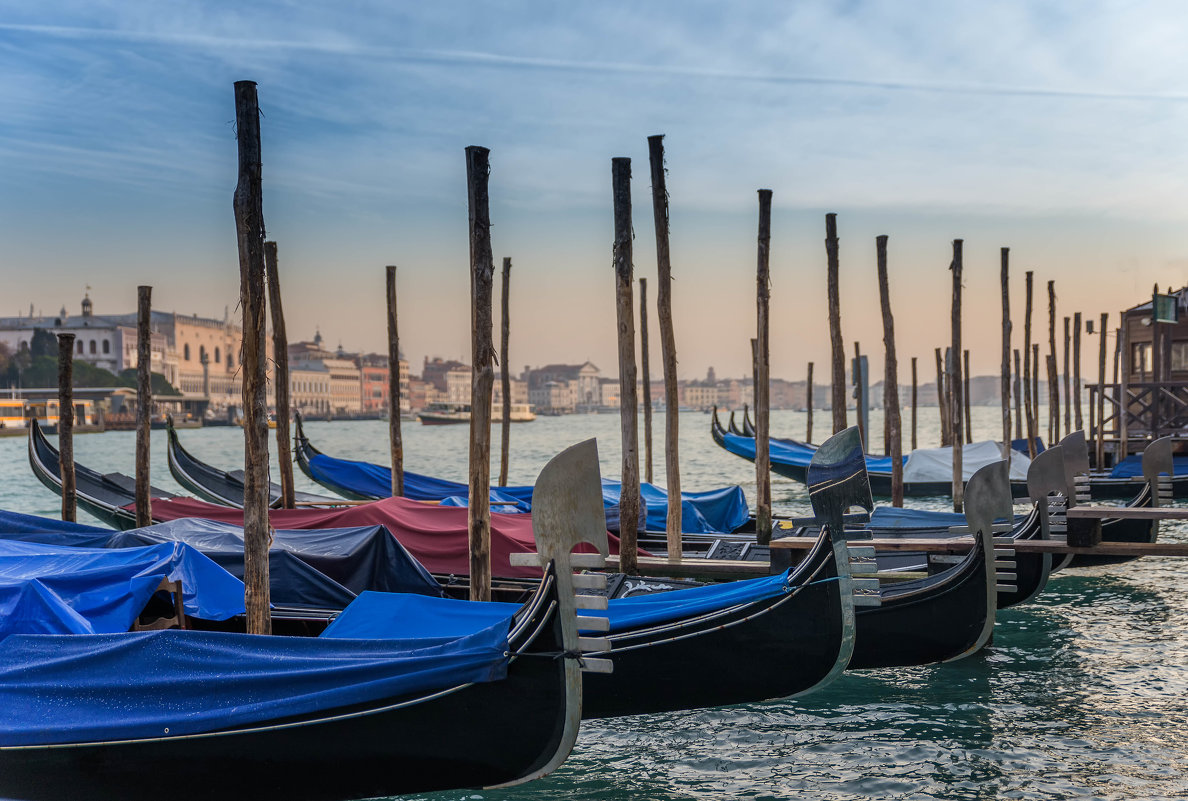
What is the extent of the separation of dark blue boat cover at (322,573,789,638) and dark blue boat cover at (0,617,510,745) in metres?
0.69

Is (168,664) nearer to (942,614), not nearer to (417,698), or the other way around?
(417,698)

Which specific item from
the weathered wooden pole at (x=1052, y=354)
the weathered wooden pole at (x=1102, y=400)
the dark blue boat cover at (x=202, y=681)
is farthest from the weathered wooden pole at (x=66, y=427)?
the weathered wooden pole at (x=1052, y=354)

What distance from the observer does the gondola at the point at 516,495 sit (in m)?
8.31

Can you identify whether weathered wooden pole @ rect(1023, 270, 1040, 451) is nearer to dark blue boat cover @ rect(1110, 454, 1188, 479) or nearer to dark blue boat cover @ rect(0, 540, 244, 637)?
dark blue boat cover @ rect(1110, 454, 1188, 479)

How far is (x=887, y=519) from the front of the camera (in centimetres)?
803

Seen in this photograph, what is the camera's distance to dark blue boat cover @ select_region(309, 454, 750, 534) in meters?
8.37

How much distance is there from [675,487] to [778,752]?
243 centimetres

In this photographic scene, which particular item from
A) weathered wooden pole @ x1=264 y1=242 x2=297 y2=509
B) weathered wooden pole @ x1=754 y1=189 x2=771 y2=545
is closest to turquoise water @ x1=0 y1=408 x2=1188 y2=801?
weathered wooden pole @ x1=754 y1=189 x2=771 y2=545

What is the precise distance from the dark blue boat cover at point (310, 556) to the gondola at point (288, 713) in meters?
1.69

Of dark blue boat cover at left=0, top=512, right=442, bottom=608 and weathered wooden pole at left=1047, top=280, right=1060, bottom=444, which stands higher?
weathered wooden pole at left=1047, top=280, right=1060, bottom=444

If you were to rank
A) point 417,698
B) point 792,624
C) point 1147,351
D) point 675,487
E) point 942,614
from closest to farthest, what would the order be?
1. point 417,698
2. point 792,624
3. point 942,614
4. point 675,487
5. point 1147,351

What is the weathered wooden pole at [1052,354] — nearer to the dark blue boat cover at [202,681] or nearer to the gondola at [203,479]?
the gondola at [203,479]

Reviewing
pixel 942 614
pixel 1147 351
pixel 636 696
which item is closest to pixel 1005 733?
pixel 942 614

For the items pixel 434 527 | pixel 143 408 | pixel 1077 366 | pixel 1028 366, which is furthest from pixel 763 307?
pixel 1077 366
